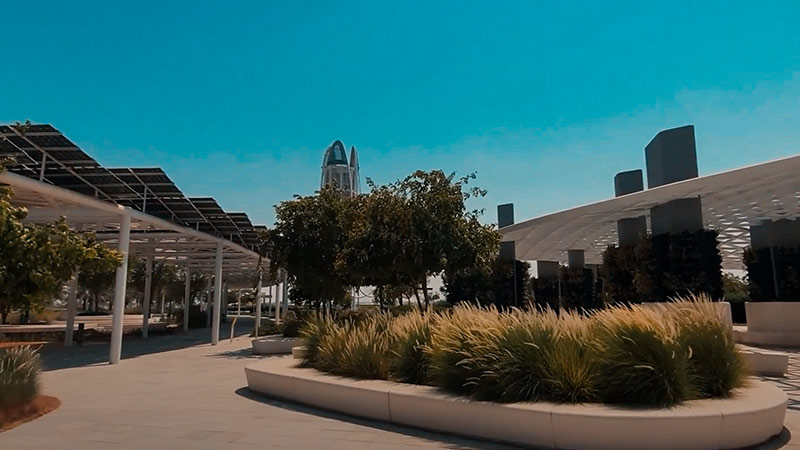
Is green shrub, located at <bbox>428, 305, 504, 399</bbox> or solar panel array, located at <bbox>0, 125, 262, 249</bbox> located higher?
solar panel array, located at <bbox>0, 125, 262, 249</bbox>

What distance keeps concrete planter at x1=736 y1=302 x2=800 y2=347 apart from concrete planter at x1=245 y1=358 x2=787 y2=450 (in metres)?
10.2

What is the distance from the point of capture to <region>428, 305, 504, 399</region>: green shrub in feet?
21.6

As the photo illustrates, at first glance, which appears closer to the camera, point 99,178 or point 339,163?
point 99,178

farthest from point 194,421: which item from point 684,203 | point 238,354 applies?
point 684,203

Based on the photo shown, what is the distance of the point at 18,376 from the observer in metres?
7.86

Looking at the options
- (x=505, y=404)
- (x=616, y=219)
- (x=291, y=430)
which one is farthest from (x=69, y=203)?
(x=616, y=219)

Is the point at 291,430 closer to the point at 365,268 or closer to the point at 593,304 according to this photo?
the point at 365,268

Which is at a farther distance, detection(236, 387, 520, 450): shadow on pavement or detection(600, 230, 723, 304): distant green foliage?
detection(600, 230, 723, 304): distant green foliage

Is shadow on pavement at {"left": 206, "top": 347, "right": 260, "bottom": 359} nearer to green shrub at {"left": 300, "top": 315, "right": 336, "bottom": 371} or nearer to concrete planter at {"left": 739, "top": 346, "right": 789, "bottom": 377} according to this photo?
green shrub at {"left": 300, "top": 315, "right": 336, "bottom": 371}

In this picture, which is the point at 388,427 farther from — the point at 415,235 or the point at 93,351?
the point at 93,351

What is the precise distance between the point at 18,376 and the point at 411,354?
559 centimetres

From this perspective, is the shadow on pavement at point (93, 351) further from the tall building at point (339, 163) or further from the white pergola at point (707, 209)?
the tall building at point (339, 163)

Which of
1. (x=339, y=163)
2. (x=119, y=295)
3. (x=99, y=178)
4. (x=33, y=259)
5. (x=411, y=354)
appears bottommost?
(x=411, y=354)

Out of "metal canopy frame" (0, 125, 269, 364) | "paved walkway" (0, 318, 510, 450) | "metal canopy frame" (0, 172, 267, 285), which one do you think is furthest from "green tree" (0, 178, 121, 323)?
"metal canopy frame" (0, 172, 267, 285)
